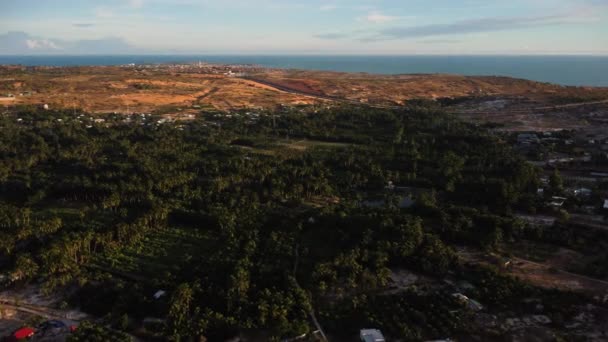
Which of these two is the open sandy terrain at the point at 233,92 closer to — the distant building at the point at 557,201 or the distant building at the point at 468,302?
the distant building at the point at 557,201

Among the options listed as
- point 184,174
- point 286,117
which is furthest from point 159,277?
point 286,117

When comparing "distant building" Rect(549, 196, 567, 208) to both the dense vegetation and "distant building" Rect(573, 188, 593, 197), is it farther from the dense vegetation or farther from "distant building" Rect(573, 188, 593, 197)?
"distant building" Rect(573, 188, 593, 197)

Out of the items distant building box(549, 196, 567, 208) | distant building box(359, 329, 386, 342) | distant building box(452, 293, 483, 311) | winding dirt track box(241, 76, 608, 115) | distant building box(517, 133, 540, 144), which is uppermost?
winding dirt track box(241, 76, 608, 115)

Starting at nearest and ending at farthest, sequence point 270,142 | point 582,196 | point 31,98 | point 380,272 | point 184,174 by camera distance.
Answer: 1. point 380,272
2. point 582,196
3. point 184,174
4. point 270,142
5. point 31,98

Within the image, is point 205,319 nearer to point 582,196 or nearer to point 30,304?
point 30,304

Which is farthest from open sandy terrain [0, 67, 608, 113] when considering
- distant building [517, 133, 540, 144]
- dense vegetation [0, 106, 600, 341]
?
dense vegetation [0, 106, 600, 341]
